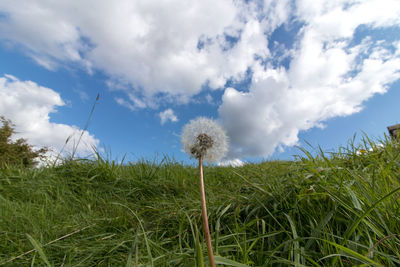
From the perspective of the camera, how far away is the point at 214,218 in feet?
7.17

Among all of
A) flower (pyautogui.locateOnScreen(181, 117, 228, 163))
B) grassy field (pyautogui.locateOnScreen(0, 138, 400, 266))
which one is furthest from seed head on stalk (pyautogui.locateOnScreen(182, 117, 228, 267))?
grassy field (pyautogui.locateOnScreen(0, 138, 400, 266))

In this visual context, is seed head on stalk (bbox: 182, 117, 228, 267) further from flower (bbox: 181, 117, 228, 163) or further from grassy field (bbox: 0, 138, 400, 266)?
grassy field (bbox: 0, 138, 400, 266)

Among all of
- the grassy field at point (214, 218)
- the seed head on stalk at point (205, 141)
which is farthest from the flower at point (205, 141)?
the grassy field at point (214, 218)

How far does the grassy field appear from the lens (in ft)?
4.86

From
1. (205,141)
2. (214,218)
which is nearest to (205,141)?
(205,141)

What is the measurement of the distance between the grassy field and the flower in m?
0.44

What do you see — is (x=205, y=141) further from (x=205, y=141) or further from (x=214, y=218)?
(x=214, y=218)

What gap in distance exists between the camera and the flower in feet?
4.65

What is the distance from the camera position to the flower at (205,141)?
A: 55.8 inches

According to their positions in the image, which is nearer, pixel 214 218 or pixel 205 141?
pixel 205 141

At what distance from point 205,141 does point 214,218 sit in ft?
3.66

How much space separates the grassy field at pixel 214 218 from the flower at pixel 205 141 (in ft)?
1.44

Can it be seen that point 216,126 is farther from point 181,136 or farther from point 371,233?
point 371,233

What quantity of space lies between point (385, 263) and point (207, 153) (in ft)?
4.37
